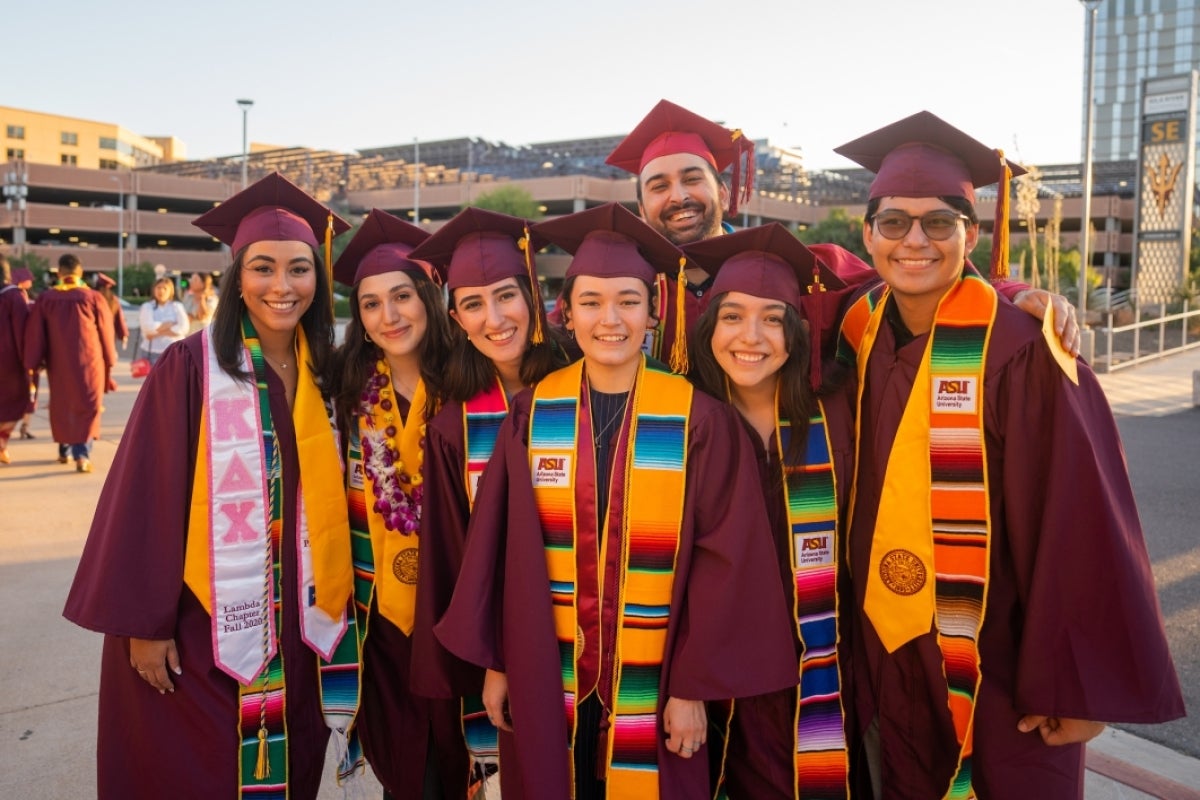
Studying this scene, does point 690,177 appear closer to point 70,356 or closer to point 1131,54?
→ point 70,356

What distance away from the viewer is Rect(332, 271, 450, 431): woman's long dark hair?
2869mm

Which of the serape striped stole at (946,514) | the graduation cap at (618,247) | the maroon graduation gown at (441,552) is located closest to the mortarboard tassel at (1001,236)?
the serape striped stole at (946,514)

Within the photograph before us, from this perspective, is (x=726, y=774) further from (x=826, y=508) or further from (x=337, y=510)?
(x=337, y=510)

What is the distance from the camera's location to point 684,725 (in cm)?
233

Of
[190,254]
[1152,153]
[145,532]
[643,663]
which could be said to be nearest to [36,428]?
[145,532]

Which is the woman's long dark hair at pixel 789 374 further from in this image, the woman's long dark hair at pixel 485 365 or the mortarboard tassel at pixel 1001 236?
the mortarboard tassel at pixel 1001 236

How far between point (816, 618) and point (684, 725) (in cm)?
50

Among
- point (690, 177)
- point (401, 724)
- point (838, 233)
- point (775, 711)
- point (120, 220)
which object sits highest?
point (120, 220)

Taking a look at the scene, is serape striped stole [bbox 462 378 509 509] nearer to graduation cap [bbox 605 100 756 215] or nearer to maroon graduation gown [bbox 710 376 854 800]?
Answer: maroon graduation gown [bbox 710 376 854 800]

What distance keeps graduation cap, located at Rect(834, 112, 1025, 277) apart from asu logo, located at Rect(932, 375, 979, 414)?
533 millimetres

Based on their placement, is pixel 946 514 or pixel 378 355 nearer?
pixel 946 514

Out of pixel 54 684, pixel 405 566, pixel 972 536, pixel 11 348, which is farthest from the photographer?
pixel 11 348

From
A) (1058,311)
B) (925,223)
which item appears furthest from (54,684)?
(1058,311)

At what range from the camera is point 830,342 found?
2.81 m
